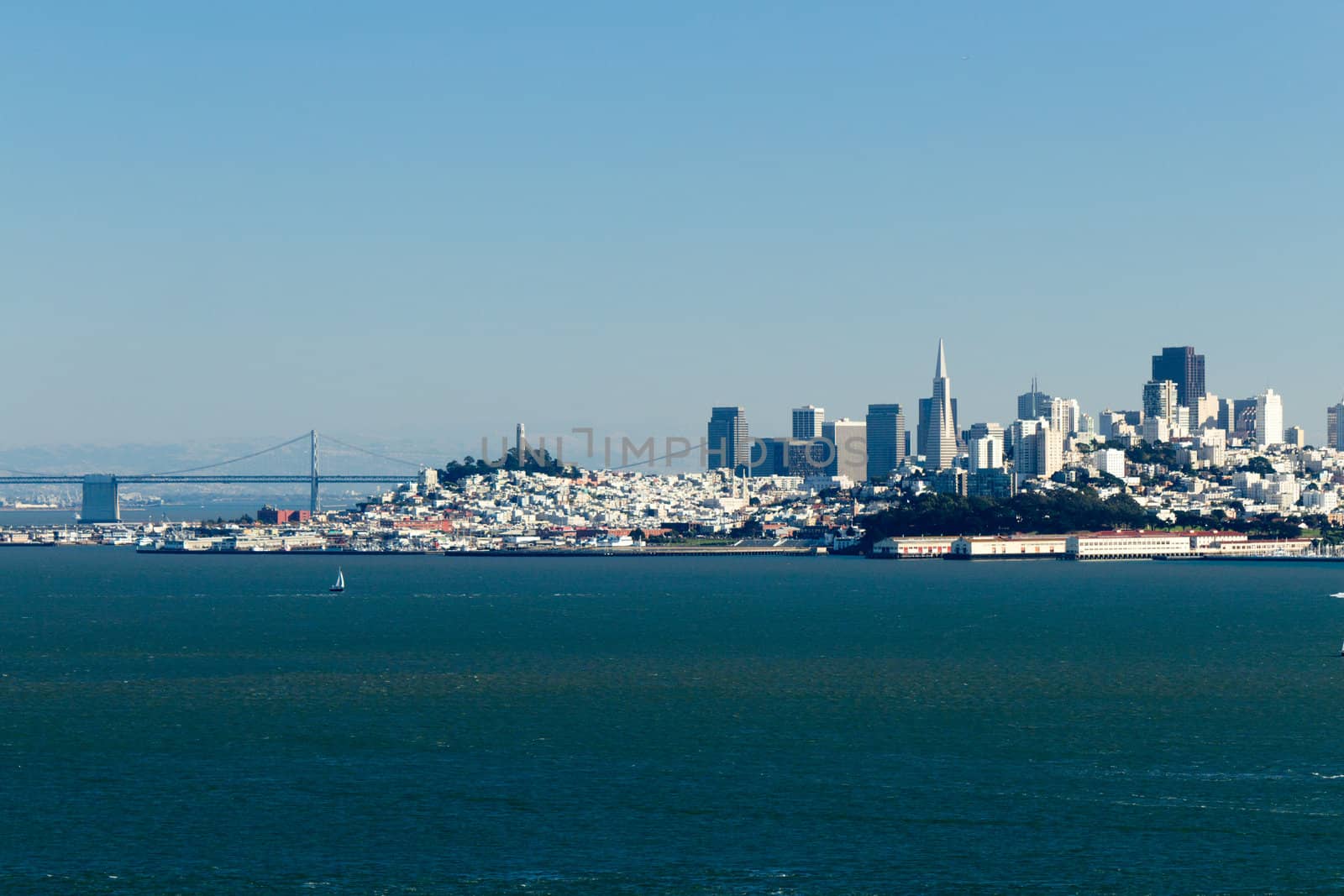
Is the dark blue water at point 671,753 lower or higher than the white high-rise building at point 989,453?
lower

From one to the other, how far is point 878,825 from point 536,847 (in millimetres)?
4684

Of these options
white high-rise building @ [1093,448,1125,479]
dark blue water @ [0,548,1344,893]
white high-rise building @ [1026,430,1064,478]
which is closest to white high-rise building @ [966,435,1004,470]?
white high-rise building @ [1026,430,1064,478]

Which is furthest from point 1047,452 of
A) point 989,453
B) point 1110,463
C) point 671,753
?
point 671,753

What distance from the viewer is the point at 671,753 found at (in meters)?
31.3

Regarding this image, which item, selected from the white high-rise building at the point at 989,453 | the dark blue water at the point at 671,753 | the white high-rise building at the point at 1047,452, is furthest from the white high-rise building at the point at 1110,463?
the dark blue water at the point at 671,753

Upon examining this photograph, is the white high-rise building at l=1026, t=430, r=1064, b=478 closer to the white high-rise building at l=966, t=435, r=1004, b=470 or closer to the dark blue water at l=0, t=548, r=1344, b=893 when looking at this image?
the white high-rise building at l=966, t=435, r=1004, b=470

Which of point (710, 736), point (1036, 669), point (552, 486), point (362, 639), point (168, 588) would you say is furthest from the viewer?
point (552, 486)

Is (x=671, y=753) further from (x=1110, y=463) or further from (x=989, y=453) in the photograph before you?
(x=989, y=453)

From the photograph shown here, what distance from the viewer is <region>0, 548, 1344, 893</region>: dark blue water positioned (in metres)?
23.5

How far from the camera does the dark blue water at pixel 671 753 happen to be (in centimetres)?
2350

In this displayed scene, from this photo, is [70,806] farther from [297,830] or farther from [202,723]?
[202,723]

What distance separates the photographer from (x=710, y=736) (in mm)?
33125

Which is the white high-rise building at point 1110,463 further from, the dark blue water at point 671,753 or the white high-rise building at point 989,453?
the dark blue water at point 671,753

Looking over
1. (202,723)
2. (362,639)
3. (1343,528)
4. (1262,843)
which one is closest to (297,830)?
(202,723)
